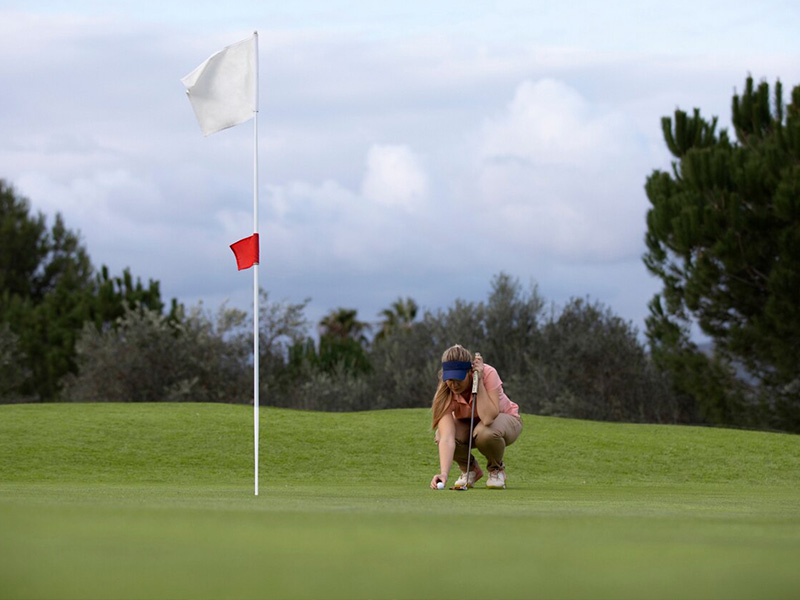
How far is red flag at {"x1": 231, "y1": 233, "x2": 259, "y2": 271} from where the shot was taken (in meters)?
10.6

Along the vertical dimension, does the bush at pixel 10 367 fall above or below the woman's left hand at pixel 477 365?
above

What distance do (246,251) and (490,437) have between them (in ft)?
9.53

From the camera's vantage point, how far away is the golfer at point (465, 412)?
33.4ft

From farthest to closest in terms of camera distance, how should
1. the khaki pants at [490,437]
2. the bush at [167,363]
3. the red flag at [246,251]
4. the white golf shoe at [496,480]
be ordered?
the bush at [167,363] < the white golf shoe at [496,480] < the red flag at [246,251] < the khaki pants at [490,437]

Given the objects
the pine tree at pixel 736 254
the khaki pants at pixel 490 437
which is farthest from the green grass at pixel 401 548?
the pine tree at pixel 736 254

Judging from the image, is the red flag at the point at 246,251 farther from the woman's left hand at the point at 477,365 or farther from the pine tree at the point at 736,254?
the pine tree at the point at 736,254

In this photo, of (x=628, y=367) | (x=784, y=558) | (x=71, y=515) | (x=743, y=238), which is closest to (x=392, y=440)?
(x=71, y=515)

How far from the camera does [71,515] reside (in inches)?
233

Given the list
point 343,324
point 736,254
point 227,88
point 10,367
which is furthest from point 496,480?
point 343,324

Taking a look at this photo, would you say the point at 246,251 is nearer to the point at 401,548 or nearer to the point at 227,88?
the point at 227,88

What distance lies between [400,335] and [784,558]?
40714 mm

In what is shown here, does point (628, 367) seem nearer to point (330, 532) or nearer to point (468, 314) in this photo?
point (468, 314)

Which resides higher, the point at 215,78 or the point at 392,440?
the point at 215,78

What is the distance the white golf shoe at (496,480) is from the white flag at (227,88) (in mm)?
4302
